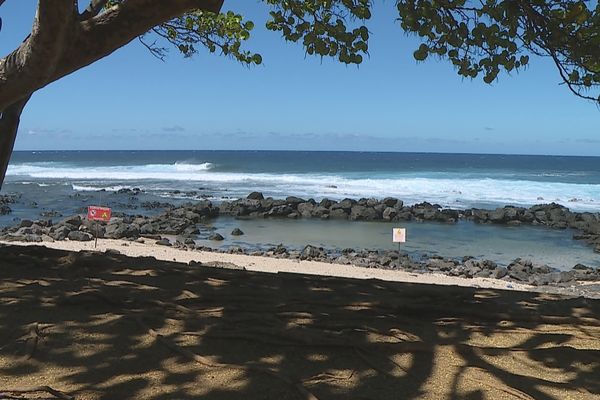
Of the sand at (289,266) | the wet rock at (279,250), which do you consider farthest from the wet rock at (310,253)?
the sand at (289,266)

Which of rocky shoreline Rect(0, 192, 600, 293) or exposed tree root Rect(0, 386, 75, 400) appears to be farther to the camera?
rocky shoreline Rect(0, 192, 600, 293)

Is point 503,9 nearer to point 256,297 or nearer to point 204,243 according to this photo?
point 256,297

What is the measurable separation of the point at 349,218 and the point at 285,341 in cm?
2201

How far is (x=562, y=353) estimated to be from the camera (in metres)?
3.28

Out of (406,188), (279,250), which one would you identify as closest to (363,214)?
(279,250)

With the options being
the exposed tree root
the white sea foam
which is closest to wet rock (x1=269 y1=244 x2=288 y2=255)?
the exposed tree root

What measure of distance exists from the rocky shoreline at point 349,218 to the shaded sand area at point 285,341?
9.30 m

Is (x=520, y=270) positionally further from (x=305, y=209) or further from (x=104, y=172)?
(x=104, y=172)

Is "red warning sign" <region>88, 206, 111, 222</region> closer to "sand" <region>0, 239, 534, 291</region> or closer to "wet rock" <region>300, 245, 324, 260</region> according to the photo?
"sand" <region>0, 239, 534, 291</region>

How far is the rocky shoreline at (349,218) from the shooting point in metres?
13.8

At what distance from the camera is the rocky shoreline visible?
13812 millimetres

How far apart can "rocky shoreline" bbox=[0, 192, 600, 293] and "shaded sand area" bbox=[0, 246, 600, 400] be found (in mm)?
9300

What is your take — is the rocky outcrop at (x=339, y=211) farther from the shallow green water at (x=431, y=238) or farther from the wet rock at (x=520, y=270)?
the wet rock at (x=520, y=270)

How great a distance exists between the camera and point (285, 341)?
3.26 meters
